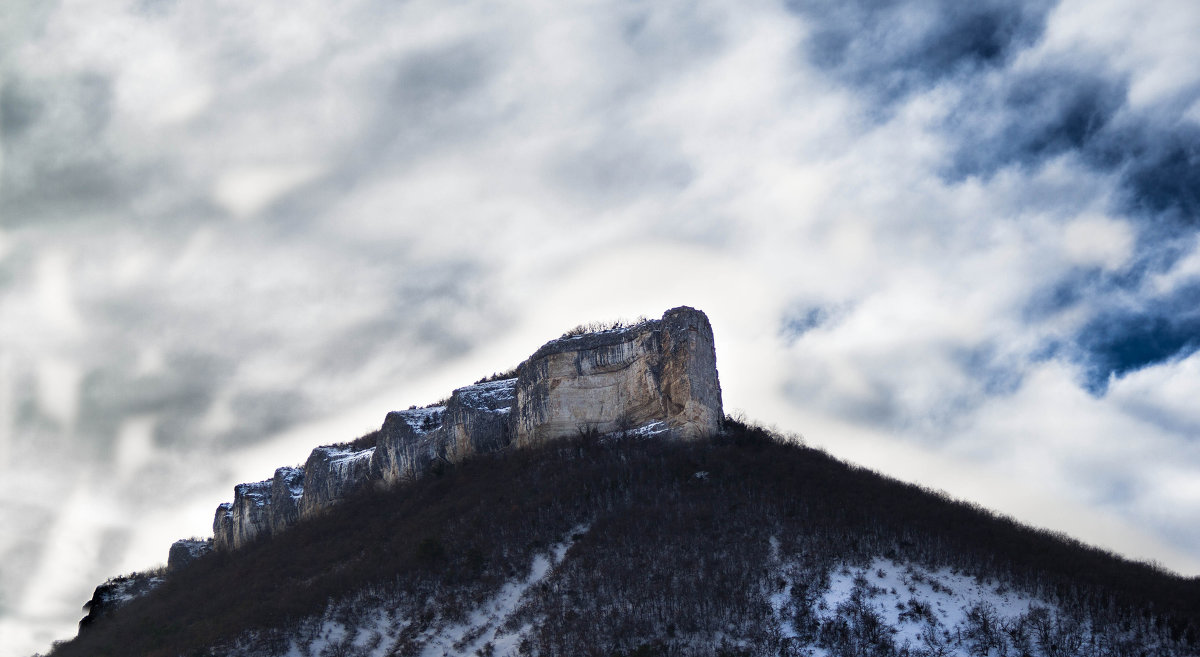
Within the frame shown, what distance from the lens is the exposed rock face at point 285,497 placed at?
3243 inches

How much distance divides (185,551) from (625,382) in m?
44.3

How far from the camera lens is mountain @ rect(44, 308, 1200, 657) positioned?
44.8m

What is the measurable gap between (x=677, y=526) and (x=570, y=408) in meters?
18.9

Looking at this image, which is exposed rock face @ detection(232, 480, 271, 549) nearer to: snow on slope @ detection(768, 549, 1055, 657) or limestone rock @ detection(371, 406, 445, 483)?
limestone rock @ detection(371, 406, 445, 483)

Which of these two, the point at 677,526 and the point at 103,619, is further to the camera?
the point at 103,619

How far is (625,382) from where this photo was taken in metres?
69.9

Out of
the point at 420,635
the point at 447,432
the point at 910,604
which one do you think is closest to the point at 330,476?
the point at 447,432

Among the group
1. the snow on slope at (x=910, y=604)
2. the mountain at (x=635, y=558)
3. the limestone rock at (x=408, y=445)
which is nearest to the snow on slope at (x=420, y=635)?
the mountain at (x=635, y=558)

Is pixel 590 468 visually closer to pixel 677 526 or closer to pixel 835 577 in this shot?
pixel 677 526

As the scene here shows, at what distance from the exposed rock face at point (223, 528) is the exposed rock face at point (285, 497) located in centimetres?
480

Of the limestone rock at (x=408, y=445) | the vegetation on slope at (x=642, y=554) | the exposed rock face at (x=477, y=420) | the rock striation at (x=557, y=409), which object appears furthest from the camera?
the limestone rock at (x=408, y=445)

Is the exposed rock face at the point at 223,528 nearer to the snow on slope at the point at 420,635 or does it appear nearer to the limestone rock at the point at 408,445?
the limestone rock at the point at 408,445

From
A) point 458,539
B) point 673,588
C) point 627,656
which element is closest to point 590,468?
point 458,539

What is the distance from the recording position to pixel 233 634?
50.9 m
